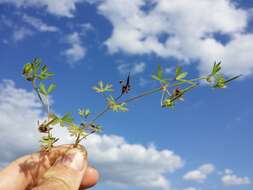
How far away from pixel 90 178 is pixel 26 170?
1.21 m

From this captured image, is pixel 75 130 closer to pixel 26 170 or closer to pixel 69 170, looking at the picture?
pixel 69 170

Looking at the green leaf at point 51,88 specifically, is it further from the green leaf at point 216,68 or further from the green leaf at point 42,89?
the green leaf at point 216,68

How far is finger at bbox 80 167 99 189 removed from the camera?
7.03m

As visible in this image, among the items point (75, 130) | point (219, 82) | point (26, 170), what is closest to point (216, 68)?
point (219, 82)

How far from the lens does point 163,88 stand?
5242 millimetres

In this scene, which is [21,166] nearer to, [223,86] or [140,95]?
[140,95]

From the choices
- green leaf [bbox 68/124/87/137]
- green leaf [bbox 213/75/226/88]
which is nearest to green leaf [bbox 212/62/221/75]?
green leaf [bbox 213/75/226/88]

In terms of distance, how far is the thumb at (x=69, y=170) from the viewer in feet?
20.0

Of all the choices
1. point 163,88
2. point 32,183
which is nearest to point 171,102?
point 163,88

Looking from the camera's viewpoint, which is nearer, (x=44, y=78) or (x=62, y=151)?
(x=44, y=78)

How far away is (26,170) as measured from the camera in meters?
7.28

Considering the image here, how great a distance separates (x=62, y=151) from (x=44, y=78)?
5.27ft

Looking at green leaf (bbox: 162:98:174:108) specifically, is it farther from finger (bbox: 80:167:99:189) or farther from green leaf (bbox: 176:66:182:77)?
finger (bbox: 80:167:99:189)

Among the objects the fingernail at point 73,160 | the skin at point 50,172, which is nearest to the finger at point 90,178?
the skin at point 50,172
